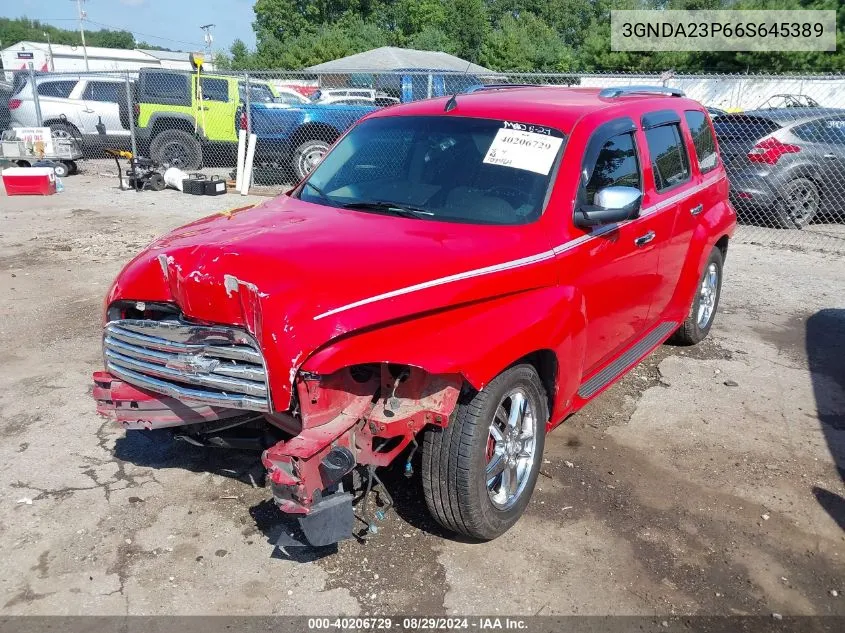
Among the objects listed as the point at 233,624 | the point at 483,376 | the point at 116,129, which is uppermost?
the point at 116,129

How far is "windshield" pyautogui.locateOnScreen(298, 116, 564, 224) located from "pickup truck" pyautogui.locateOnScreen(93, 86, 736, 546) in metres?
0.01

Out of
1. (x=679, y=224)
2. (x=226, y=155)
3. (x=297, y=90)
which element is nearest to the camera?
(x=679, y=224)

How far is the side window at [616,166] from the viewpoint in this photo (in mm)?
3812

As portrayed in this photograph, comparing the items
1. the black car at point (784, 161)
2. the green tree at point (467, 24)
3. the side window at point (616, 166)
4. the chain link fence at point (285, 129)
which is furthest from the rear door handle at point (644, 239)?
the green tree at point (467, 24)

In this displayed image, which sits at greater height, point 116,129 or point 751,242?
point 116,129

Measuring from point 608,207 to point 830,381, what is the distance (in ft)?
9.92

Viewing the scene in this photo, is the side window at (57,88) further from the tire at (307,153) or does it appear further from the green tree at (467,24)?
the green tree at (467,24)

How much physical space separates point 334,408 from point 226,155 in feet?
46.2

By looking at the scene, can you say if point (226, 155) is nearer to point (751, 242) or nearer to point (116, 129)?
point (116, 129)

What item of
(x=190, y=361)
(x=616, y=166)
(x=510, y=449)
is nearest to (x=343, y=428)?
(x=190, y=361)

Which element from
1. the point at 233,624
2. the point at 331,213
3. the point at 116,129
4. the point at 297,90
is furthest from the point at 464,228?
the point at 297,90

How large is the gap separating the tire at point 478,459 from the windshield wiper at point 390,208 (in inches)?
38.4

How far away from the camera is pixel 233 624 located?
2.81 metres

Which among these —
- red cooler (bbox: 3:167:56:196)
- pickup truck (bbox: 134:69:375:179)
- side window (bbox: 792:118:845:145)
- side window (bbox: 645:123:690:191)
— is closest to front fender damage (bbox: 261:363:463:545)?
side window (bbox: 645:123:690:191)
